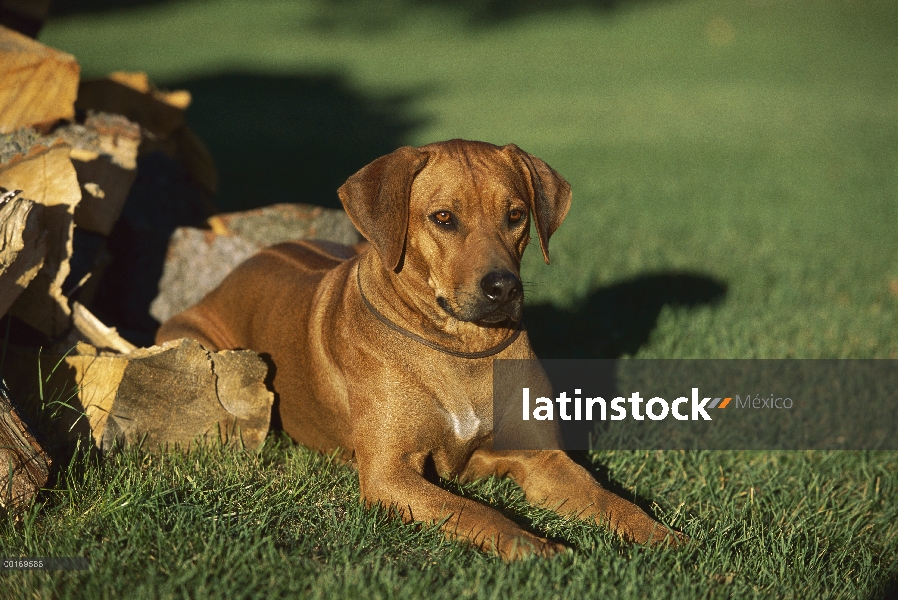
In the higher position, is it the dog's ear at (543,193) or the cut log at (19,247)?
the dog's ear at (543,193)

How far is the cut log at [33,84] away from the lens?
17.7ft

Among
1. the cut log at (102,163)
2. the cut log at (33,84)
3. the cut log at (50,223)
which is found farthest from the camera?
the cut log at (33,84)

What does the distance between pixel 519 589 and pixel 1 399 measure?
2.15 meters

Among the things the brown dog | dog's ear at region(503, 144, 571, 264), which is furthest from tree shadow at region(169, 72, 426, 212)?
dog's ear at region(503, 144, 571, 264)

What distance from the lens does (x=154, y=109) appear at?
6793mm

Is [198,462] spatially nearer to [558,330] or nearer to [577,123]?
[558,330]

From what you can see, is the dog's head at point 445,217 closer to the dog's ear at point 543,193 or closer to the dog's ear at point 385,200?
the dog's ear at point 385,200

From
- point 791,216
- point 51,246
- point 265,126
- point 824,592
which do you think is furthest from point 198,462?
point 265,126

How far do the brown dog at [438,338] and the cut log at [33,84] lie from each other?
98.9 inches

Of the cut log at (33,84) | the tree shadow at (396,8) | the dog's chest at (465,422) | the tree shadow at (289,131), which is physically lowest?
the tree shadow at (289,131)

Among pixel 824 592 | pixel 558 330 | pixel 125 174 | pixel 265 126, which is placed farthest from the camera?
pixel 265 126

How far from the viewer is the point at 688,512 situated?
4125 mm

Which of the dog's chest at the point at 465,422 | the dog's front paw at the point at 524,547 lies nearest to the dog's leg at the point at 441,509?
the dog's front paw at the point at 524,547

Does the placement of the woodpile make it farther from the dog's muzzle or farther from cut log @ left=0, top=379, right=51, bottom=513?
the dog's muzzle
